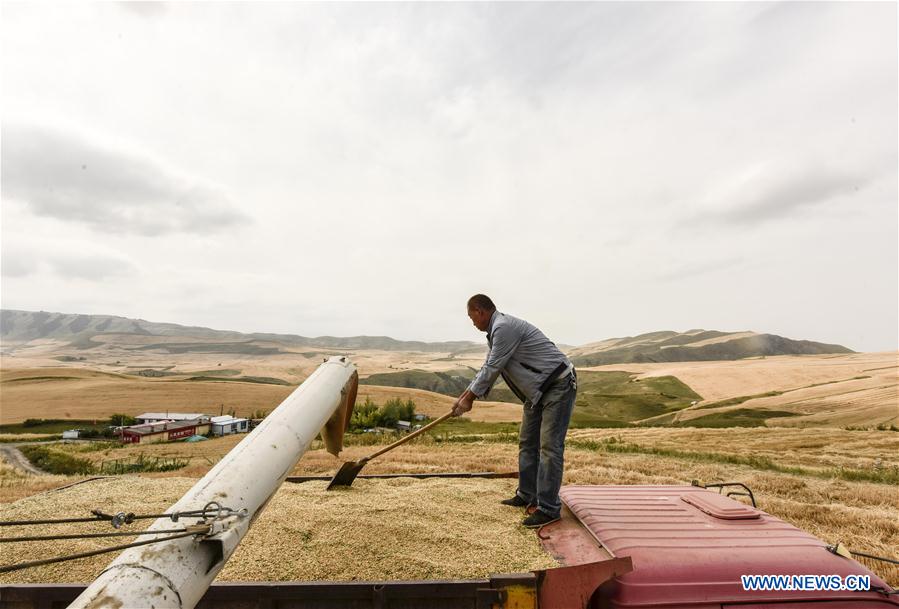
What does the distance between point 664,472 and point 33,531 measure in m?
9.41

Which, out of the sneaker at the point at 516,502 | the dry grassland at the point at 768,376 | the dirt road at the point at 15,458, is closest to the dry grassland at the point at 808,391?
the dry grassland at the point at 768,376

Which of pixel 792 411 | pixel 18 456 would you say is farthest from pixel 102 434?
pixel 792 411

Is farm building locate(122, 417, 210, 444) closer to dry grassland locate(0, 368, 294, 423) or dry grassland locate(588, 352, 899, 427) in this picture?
dry grassland locate(0, 368, 294, 423)

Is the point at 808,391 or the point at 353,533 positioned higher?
the point at 353,533

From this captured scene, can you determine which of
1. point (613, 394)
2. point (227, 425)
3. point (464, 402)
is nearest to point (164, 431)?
point (227, 425)

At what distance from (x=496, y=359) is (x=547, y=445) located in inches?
30.7

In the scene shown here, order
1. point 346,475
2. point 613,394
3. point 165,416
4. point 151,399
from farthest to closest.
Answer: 1. point 613,394
2. point 151,399
3. point 165,416
4. point 346,475

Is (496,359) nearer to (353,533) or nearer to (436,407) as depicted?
(353,533)

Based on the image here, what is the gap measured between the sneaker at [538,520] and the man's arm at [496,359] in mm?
977

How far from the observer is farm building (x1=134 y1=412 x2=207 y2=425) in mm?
33938

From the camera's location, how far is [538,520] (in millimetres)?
3551

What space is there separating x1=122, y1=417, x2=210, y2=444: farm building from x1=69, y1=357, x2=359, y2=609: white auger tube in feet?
92.6

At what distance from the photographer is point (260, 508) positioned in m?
2.55

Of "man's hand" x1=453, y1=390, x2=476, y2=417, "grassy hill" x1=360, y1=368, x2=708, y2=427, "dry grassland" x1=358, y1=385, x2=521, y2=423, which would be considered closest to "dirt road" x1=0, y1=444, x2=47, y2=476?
"man's hand" x1=453, y1=390, x2=476, y2=417
